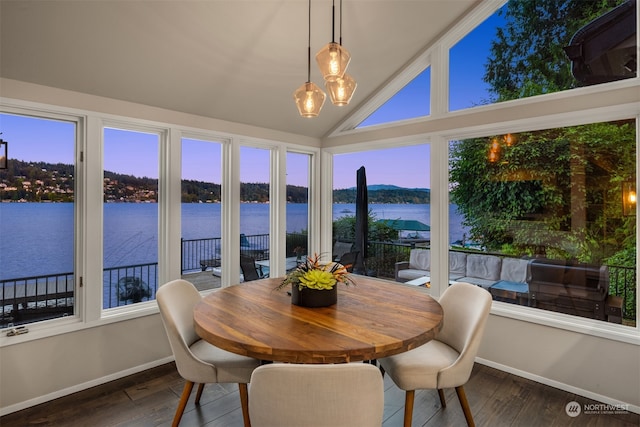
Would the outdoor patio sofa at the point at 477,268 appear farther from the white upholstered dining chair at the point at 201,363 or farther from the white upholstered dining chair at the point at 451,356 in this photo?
the white upholstered dining chair at the point at 201,363

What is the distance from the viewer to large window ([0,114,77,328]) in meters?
2.43

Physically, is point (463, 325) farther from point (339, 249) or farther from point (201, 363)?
point (339, 249)

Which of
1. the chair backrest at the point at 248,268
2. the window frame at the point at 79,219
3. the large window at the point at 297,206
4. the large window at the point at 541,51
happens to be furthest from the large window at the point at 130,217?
the large window at the point at 541,51

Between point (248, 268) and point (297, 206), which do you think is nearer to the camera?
point (248, 268)

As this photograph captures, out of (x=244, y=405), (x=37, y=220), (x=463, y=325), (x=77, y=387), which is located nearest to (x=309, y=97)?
(x=463, y=325)

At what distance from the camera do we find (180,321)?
7.25 ft

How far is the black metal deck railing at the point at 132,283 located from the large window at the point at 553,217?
2 cm

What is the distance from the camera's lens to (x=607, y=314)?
260 centimetres

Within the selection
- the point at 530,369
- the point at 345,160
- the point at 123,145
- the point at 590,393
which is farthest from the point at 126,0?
the point at 590,393

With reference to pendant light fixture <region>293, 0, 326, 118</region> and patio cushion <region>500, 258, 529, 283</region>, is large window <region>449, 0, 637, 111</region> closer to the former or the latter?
patio cushion <region>500, 258, 529, 283</region>

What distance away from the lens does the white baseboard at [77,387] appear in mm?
2344

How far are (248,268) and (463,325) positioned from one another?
7.86ft

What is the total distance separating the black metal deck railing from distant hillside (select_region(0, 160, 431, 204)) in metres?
0.51

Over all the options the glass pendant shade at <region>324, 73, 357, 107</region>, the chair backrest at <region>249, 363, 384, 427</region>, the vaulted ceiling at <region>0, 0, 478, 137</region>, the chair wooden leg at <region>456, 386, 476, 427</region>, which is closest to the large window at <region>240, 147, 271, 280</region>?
the vaulted ceiling at <region>0, 0, 478, 137</region>
